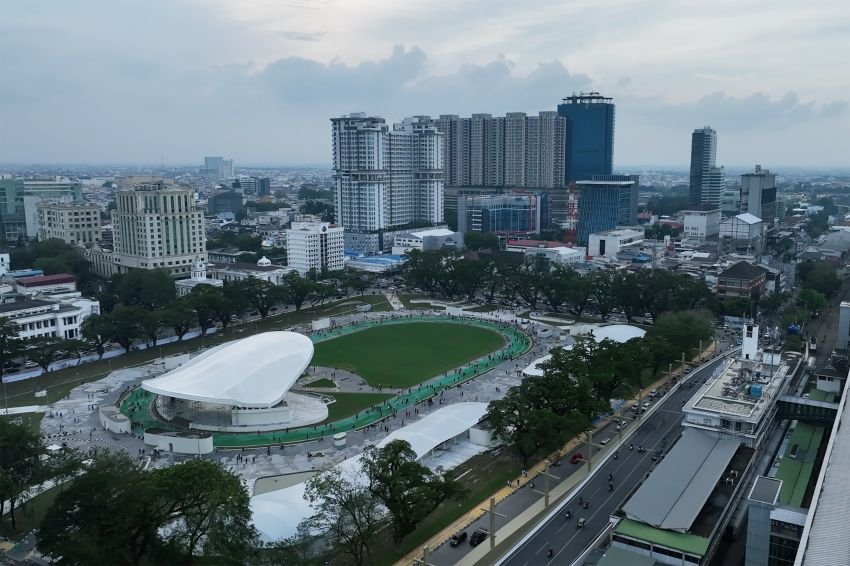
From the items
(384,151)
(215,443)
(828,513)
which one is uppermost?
(384,151)

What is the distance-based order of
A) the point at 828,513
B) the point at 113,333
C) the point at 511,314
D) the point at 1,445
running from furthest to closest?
the point at 511,314, the point at 113,333, the point at 1,445, the point at 828,513

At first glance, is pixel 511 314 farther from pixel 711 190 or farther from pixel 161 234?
pixel 711 190

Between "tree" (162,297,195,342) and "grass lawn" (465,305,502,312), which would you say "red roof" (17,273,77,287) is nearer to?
"tree" (162,297,195,342)

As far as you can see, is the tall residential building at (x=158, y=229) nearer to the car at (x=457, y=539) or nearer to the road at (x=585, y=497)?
the road at (x=585, y=497)

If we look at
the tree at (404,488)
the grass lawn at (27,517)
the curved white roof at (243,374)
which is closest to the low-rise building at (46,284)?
the curved white roof at (243,374)

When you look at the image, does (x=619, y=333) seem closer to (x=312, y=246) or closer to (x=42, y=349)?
(x=42, y=349)

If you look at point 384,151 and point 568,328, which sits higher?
point 384,151

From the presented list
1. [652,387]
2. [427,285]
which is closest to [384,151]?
[427,285]

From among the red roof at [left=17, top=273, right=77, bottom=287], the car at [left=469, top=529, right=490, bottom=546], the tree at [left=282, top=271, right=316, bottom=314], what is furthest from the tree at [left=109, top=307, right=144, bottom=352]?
the car at [left=469, top=529, right=490, bottom=546]
